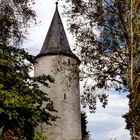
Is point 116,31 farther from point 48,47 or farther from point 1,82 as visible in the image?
point 48,47

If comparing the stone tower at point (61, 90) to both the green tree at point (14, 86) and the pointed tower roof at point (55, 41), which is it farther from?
the green tree at point (14, 86)

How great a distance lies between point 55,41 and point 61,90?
6130 mm

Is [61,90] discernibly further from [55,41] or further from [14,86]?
[14,86]

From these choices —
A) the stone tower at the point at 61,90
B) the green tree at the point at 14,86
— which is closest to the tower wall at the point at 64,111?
the stone tower at the point at 61,90

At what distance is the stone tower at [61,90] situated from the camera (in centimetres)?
3566

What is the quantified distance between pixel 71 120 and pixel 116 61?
17.0 m

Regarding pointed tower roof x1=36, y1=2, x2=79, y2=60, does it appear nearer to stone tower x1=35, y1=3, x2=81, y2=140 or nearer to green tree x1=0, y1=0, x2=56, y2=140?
stone tower x1=35, y1=3, x2=81, y2=140

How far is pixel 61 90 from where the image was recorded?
37406 mm

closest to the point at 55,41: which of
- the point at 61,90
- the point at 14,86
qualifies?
the point at 61,90

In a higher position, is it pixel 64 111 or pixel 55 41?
pixel 55 41

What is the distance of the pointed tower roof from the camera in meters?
39.8

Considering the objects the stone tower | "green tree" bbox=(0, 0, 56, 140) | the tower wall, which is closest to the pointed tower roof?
the stone tower

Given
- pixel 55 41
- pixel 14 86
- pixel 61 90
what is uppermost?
pixel 55 41

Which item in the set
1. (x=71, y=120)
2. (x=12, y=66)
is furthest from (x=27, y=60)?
(x=71, y=120)
